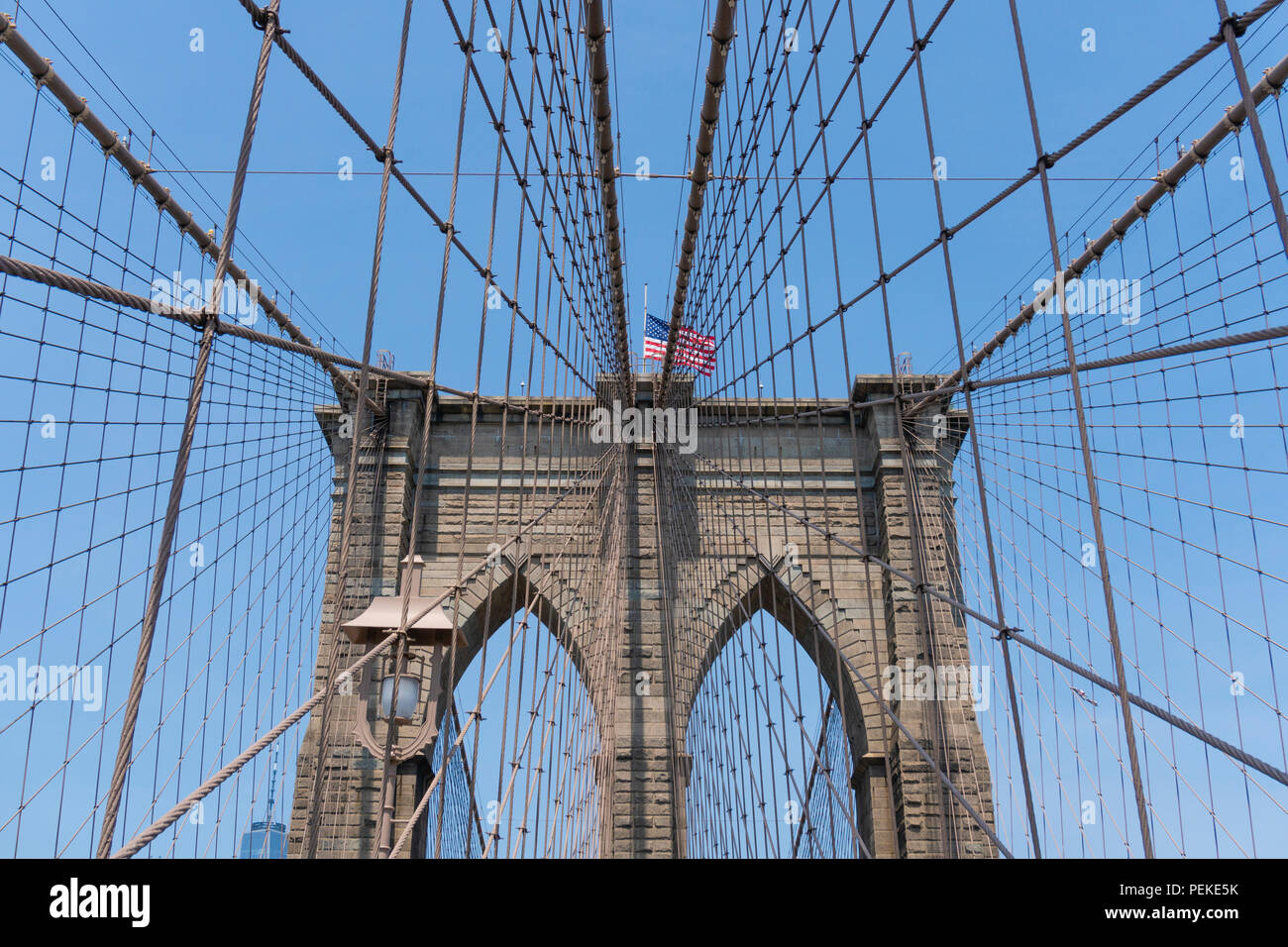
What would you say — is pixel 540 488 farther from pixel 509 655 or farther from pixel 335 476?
pixel 509 655

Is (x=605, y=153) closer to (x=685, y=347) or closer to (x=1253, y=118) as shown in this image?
(x=685, y=347)

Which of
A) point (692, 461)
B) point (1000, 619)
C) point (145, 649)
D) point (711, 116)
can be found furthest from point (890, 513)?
point (145, 649)

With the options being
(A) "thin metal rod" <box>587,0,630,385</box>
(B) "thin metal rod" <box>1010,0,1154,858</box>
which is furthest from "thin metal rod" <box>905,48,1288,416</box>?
(A) "thin metal rod" <box>587,0,630,385</box>

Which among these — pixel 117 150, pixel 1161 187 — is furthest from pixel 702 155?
pixel 117 150

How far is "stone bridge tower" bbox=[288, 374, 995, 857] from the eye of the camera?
462 inches

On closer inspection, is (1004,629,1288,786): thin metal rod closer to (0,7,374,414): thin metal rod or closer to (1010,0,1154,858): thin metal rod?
(1010,0,1154,858): thin metal rod

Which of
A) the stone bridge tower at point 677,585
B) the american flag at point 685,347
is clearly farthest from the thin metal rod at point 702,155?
the stone bridge tower at point 677,585

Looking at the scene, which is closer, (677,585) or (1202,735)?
(1202,735)

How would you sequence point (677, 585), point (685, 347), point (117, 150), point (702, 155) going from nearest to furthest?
point (117, 150), point (702, 155), point (685, 347), point (677, 585)

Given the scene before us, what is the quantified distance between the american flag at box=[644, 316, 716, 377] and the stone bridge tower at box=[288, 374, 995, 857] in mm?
476

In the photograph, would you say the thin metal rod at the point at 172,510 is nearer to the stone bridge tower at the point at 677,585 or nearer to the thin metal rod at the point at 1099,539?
the thin metal rod at the point at 1099,539

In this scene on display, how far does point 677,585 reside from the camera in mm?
13438

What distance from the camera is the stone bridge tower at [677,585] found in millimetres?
11742

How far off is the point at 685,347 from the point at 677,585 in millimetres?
2899
